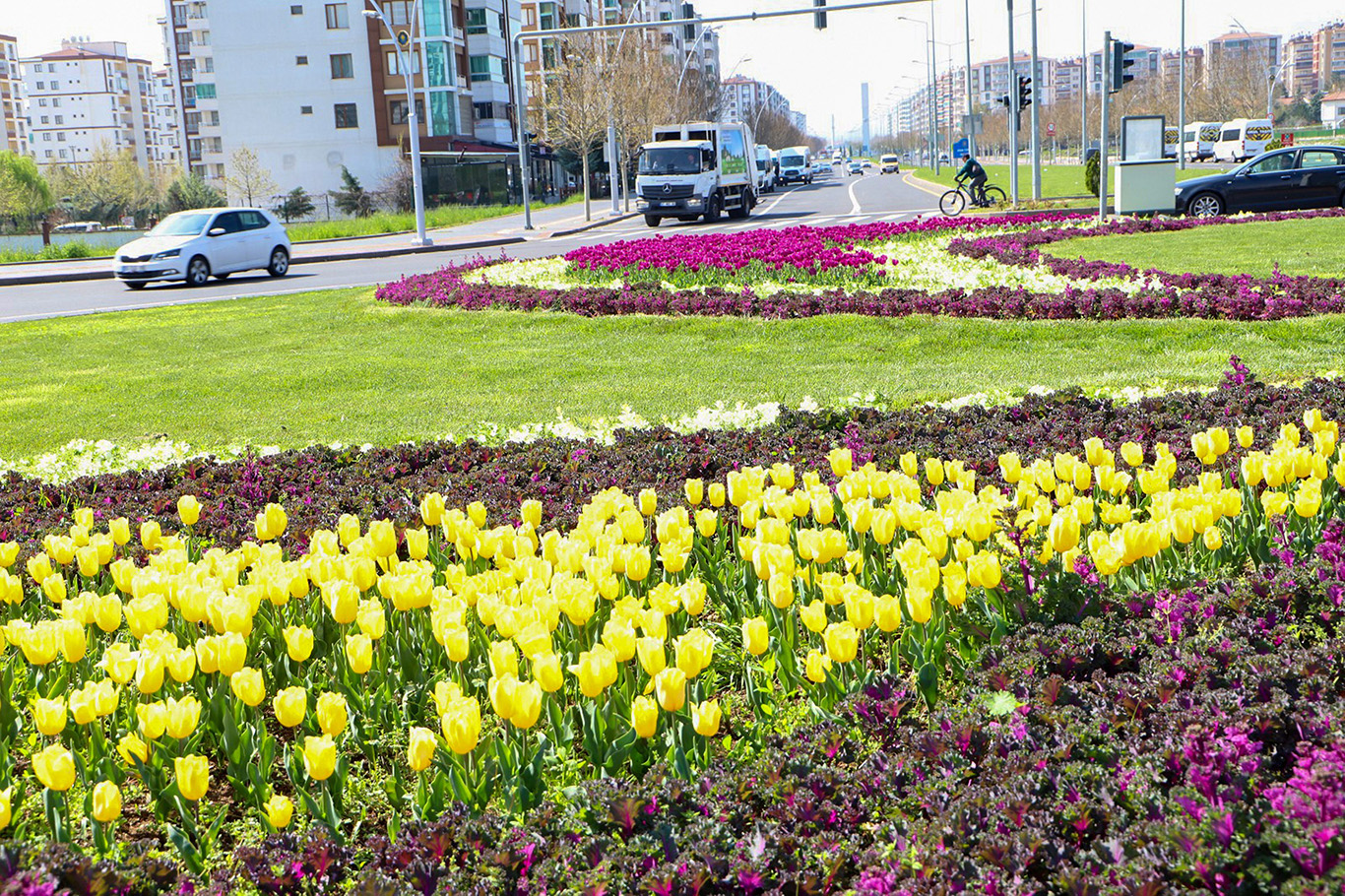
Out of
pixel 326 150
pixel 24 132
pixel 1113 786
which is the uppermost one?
pixel 24 132

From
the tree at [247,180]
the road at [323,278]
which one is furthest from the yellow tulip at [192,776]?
the tree at [247,180]

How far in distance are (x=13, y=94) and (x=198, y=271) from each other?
529ft

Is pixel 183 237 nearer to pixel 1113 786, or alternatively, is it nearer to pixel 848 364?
pixel 848 364

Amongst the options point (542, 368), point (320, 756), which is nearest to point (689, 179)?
point (542, 368)

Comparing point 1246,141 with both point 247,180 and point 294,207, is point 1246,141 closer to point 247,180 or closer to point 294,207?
point 294,207

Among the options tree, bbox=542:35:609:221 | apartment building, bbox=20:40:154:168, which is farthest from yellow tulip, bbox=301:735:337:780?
apartment building, bbox=20:40:154:168

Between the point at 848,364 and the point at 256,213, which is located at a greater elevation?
the point at 256,213

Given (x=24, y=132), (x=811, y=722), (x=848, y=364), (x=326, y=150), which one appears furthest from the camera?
(x=24, y=132)

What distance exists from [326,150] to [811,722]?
67764 mm

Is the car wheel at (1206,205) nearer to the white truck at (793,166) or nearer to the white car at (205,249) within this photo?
the white car at (205,249)

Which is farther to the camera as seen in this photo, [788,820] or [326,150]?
[326,150]

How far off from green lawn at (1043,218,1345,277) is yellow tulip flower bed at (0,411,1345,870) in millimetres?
11315

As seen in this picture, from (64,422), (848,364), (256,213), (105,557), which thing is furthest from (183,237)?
(105,557)

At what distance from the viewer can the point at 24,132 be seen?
531 ft
